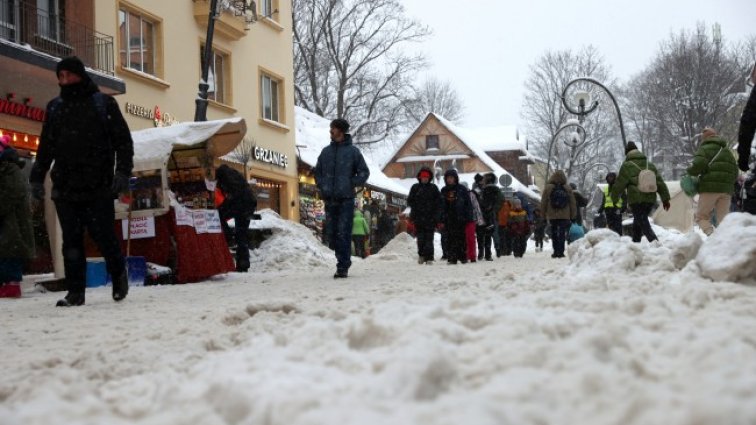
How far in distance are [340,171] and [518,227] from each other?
31.0 ft

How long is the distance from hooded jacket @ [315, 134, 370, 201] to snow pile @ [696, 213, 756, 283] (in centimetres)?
516

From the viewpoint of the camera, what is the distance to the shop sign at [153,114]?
17156 millimetres

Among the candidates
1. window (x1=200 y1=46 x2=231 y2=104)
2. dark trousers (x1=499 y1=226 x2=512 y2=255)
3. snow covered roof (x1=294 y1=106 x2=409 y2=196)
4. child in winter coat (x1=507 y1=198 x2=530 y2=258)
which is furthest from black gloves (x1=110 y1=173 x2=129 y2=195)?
snow covered roof (x1=294 y1=106 x2=409 y2=196)

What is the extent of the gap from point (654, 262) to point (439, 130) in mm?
54212

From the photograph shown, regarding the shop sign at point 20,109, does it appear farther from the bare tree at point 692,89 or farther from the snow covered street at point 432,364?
the bare tree at point 692,89

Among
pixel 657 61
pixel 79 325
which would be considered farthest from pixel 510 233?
pixel 657 61

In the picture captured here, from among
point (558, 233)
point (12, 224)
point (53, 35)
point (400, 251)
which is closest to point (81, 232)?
point (12, 224)

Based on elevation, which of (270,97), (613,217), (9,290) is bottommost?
(9,290)

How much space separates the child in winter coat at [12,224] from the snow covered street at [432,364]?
4083 mm

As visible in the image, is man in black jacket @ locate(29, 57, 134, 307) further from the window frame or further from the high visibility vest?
the high visibility vest

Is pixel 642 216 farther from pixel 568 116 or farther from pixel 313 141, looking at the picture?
pixel 568 116

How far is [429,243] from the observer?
14531mm

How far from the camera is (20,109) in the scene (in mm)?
14375

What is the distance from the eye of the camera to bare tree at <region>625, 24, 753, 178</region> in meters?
40.6
